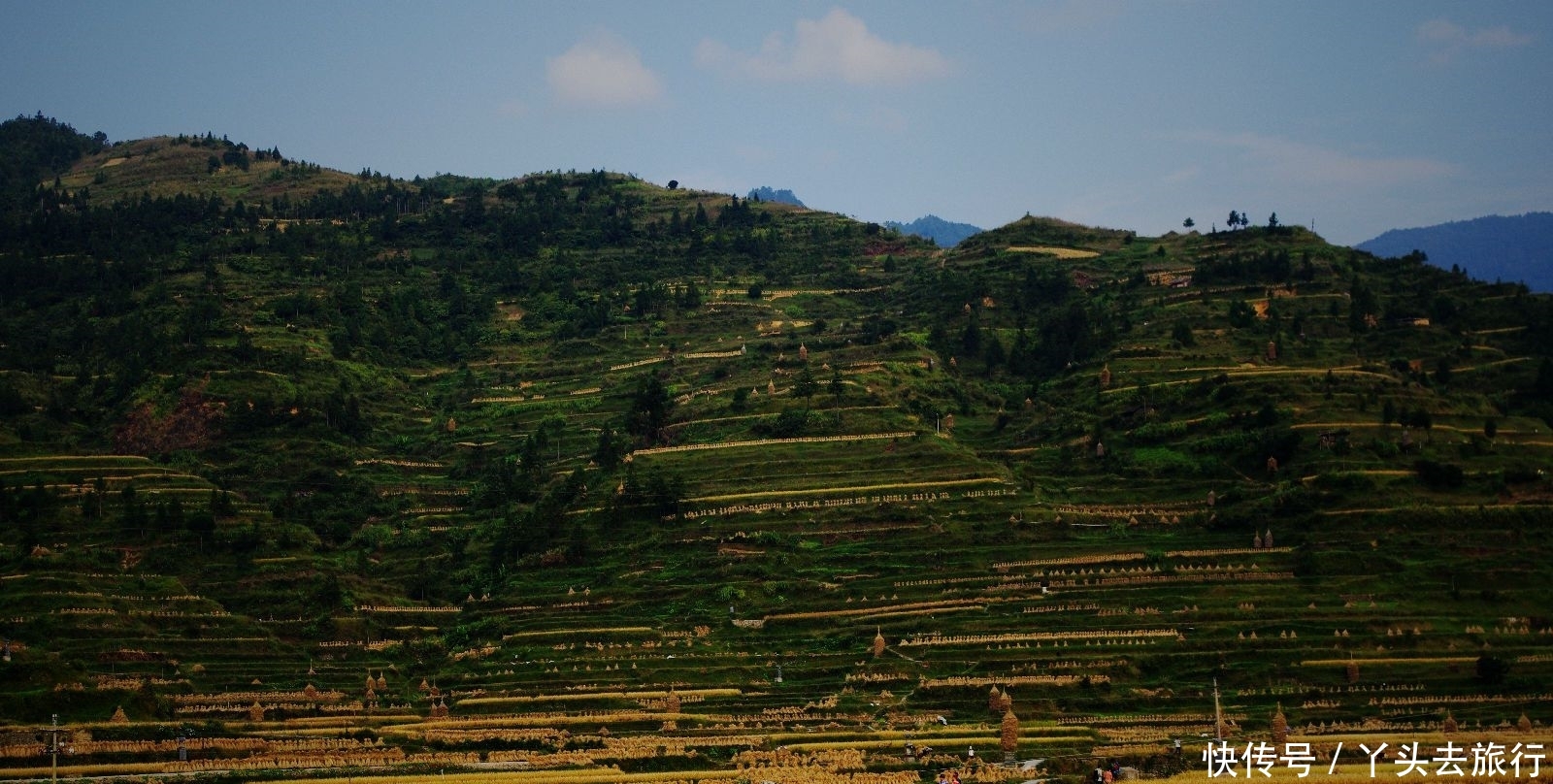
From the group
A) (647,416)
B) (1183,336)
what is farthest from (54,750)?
(1183,336)

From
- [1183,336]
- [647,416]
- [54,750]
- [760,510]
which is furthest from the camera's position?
[1183,336]

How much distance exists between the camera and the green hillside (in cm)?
5391

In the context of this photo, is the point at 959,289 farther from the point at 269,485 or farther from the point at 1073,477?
the point at 269,485

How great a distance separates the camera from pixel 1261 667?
185 feet

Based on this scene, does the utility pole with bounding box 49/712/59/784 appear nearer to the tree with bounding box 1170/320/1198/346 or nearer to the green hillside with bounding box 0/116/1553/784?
the green hillside with bounding box 0/116/1553/784

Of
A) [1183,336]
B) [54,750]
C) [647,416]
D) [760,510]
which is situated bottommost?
[54,750]

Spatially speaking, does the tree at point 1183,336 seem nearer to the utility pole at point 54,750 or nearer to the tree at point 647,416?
the tree at point 647,416

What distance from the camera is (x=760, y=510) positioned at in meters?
75.5

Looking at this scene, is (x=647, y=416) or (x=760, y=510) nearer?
(x=760, y=510)

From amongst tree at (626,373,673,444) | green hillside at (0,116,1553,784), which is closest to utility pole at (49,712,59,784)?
green hillside at (0,116,1553,784)

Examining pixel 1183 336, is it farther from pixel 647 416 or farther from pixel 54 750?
pixel 54 750

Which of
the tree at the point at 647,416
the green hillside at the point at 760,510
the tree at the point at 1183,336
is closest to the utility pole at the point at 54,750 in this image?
the green hillside at the point at 760,510

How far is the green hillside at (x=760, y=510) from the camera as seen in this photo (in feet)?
177

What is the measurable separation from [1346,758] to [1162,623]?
17.1m
